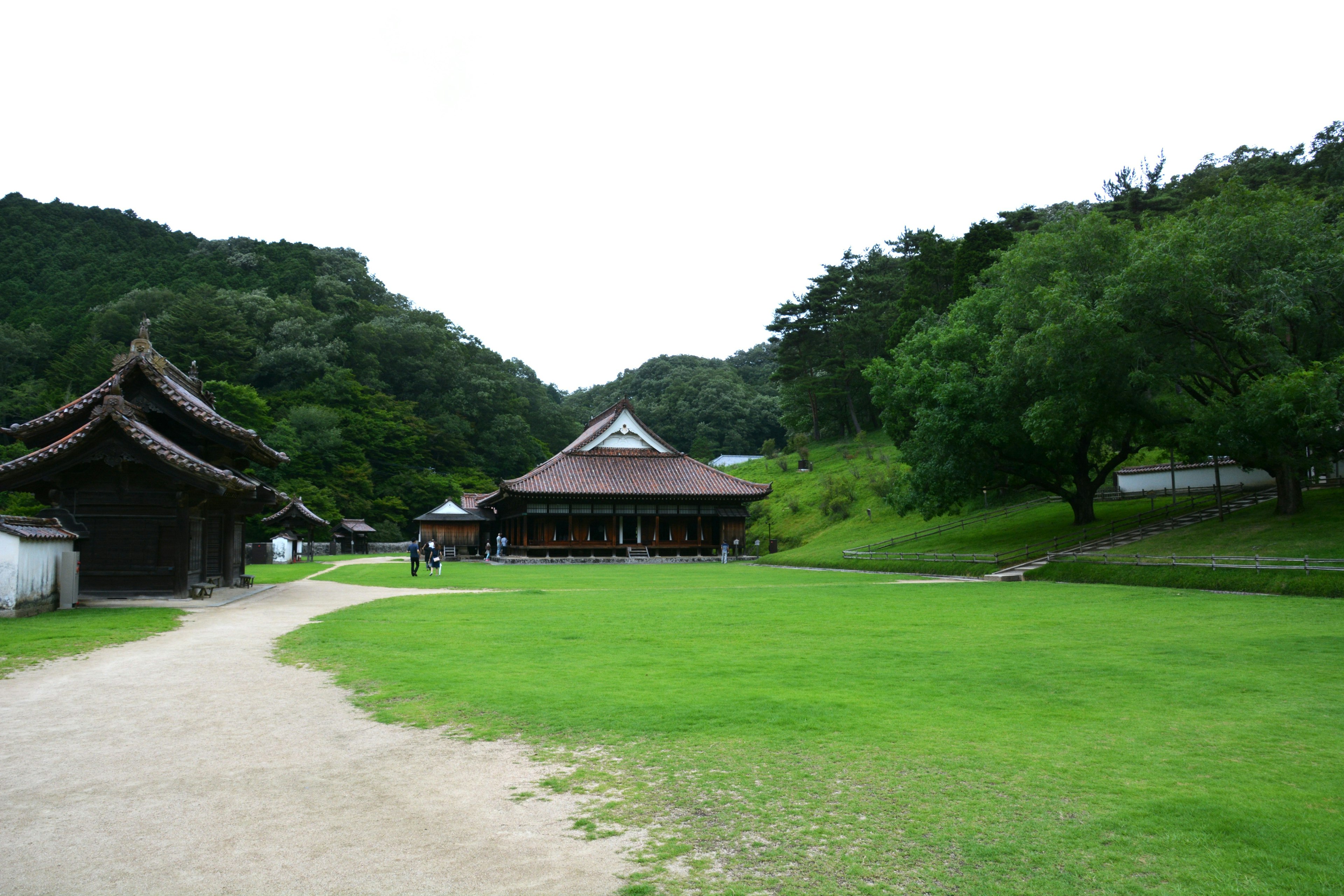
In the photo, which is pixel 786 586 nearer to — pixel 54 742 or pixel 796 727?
pixel 796 727

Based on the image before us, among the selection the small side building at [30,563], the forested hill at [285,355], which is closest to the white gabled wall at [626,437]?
the forested hill at [285,355]

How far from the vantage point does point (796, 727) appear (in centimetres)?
675

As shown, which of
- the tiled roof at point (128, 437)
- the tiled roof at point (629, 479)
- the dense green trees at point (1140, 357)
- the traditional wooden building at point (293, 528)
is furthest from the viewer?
the tiled roof at point (629, 479)

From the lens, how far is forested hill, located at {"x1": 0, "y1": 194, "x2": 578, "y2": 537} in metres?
60.2

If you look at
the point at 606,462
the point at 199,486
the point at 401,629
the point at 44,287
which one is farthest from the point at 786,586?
the point at 44,287

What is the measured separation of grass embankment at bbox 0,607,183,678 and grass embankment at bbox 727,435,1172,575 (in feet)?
75.2

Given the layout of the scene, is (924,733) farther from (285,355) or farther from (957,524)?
(285,355)

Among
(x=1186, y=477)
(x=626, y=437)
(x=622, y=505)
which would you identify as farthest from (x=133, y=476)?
(x=1186, y=477)

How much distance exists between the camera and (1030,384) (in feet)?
86.2

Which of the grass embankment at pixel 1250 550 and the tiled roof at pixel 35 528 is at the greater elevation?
the tiled roof at pixel 35 528

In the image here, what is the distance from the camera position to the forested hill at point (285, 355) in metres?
60.2

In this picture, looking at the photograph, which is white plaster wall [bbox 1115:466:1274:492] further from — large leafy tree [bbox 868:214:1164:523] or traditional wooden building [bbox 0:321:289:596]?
traditional wooden building [bbox 0:321:289:596]

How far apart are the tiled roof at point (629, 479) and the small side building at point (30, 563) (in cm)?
2612

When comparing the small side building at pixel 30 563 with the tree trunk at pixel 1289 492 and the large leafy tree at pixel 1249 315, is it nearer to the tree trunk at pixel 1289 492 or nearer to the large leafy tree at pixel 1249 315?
the large leafy tree at pixel 1249 315
